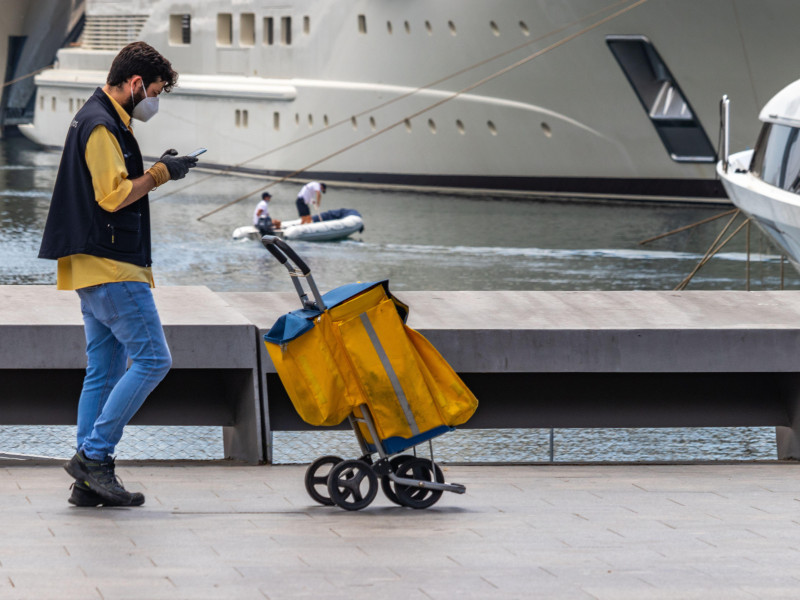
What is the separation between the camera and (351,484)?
4.70 m

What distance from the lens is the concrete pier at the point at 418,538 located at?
3.55m

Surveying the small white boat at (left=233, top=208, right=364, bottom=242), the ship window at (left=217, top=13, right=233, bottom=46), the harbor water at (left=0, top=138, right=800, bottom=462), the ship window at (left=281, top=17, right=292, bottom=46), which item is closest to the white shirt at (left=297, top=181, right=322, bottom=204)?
the small white boat at (left=233, top=208, right=364, bottom=242)

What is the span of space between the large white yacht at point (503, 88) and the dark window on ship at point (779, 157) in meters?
18.9

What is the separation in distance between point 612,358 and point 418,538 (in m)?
1.86

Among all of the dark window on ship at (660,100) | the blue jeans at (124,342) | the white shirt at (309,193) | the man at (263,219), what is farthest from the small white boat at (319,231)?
the blue jeans at (124,342)

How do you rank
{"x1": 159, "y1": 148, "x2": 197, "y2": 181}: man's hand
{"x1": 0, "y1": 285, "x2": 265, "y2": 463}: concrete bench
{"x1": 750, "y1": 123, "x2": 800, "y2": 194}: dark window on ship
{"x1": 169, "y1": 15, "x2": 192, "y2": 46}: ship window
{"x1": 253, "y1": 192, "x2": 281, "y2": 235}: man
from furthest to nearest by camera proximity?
{"x1": 169, "y1": 15, "x2": 192, "y2": 46}: ship window < {"x1": 253, "y1": 192, "x2": 281, "y2": 235}: man < {"x1": 750, "y1": 123, "x2": 800, "y2": 194}: dark window on ship < {"x1": 0, "y1": 285, "x2": 265, "y2": 463}: concrete bench < {"x1": 159, "y1": 148, "x2": 197, "y2": 181}: man's hand

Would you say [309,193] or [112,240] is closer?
[112,240]

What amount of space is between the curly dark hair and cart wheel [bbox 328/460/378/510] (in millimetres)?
1492

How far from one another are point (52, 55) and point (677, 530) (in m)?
72.5

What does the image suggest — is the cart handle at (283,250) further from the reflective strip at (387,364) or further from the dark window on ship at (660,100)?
the dark window on ship at (660,100)

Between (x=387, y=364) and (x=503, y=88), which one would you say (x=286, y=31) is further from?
(x=387, y=364)

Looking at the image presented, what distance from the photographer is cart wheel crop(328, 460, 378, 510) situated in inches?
183

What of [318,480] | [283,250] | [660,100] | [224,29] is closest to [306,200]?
[660,100]

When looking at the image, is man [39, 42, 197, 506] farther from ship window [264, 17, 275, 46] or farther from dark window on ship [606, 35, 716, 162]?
ship window [264, 17, 275, 46]
